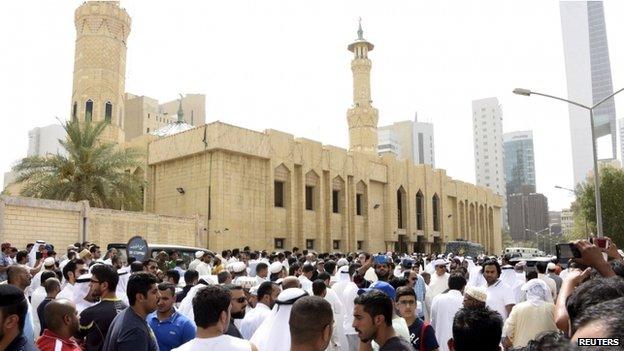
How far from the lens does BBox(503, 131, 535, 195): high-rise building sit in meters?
178

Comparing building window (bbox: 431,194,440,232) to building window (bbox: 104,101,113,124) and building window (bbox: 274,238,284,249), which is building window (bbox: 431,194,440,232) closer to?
building window (bbox: 274,238,284,249)

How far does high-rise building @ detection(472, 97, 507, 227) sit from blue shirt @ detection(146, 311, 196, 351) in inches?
6230

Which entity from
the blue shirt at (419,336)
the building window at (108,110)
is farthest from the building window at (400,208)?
the blue shirt at (419,336)

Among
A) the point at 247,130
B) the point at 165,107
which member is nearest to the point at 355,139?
the point at 247,130

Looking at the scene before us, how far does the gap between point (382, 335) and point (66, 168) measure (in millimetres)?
21017

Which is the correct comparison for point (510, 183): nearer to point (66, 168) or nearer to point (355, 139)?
point (355, 139)

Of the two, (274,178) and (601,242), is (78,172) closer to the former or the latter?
(274,178)

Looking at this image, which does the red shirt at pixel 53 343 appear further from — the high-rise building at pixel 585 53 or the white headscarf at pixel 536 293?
the high-rise building at pixel 585 53

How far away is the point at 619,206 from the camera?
1497 inches

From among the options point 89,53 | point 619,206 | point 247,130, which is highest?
point 89,53

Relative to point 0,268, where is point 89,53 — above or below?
above

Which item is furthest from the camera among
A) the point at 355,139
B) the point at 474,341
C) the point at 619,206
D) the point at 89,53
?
the point at 355,139

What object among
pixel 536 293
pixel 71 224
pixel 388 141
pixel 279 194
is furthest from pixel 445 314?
pixel 388 141

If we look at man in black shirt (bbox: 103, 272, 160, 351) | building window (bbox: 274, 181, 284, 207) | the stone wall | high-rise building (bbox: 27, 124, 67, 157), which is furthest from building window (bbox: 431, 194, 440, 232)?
high-rise building (bbox: 27, 124, 67, 157)
